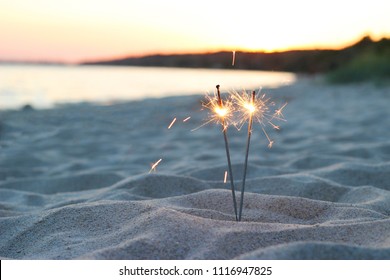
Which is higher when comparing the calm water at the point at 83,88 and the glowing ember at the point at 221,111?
the glowing ember at the point at 221,111

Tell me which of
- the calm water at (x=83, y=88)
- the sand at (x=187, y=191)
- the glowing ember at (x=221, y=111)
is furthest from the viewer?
the calm water at (x=83, y=88)

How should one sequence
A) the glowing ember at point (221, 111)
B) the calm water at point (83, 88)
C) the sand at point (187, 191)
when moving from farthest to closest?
the calm water at point (83, 88)
the glowing ember at point (221, 111)
the sand at point (187, 191)

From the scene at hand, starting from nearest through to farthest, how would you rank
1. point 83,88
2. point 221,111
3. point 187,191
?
point 221,111, point 187,191, point 83,88

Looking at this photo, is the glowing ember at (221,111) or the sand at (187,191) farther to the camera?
the glowing ember at (221,111)

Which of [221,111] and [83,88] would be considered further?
[83,88]

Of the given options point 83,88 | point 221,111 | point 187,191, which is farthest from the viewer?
point 83,88

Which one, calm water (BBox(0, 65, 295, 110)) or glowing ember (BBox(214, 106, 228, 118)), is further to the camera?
calm water (BBox(0, 65, 295, 110))

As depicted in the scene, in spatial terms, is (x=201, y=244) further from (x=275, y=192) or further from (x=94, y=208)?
(x=275, y=192)

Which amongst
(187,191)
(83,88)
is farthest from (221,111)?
(83,88)

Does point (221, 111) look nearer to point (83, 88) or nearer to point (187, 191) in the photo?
Answer: point (187, 191)

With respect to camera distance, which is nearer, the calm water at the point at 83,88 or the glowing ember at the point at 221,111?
the glowing ember at the point at 221,111
